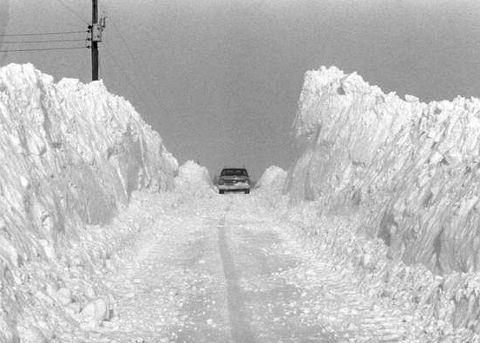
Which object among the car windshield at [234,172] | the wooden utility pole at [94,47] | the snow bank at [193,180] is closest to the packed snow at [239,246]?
the wooden utility pole at [94,47]

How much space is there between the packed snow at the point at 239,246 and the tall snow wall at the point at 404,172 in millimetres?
51

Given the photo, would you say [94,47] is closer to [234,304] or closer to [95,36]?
[95,36]

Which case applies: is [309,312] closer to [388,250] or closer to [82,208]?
[388,250]

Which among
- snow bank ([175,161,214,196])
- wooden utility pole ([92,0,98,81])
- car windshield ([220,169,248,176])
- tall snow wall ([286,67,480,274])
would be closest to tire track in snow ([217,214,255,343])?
tall snow wall ([286,67,480,274])

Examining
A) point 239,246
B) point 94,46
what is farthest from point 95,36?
point 239,246

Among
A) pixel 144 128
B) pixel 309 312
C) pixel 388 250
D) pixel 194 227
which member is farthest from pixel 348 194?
pixel 144 128

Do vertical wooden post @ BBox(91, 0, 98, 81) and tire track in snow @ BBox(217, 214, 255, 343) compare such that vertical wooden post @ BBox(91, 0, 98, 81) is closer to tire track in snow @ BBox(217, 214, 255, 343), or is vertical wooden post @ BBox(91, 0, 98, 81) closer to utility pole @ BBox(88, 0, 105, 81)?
utility pole @ BBox(88, 0, 105, 81)

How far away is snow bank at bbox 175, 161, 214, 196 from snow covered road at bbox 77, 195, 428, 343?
2137 centimetres

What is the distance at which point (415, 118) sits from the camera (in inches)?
680

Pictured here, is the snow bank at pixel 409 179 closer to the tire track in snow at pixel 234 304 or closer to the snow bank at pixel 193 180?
the tire track in snow at pixel 234 304

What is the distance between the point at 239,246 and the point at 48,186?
5.27 meters

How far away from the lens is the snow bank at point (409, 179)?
10.4m

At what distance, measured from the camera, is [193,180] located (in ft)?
153

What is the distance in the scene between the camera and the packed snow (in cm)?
973
